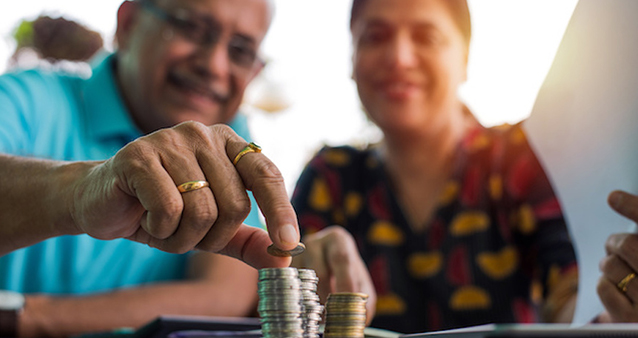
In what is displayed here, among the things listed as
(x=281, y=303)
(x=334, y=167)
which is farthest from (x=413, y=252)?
(x=281, y=303)

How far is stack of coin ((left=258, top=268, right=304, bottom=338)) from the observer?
0.63 meters

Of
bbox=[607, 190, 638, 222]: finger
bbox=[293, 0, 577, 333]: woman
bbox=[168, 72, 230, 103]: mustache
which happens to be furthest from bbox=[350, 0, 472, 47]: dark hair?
bbox=[607, 190, 638, 222]: finger

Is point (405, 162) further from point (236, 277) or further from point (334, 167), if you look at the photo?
point (236, 277)

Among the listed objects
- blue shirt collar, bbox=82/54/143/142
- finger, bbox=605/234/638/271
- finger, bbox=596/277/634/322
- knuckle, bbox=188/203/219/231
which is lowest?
finger, bbox=596/277/634/322

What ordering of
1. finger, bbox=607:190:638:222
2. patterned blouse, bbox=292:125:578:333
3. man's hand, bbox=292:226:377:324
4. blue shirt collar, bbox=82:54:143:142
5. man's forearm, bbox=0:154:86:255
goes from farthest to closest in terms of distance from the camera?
blue shirt collar, bbox=82:54:143:142, patterned blouse, bbox=292:125:578:333, man's hand, bbox=292:226:377:324, finger, bbox=607:190:638:222, man's forearm, bbox=0:154:86:255

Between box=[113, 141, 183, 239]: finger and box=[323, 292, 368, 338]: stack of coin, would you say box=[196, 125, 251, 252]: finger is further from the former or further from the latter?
box=[323, 292, 368, 338]: stack of coin

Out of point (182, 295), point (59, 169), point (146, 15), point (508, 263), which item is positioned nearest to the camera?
point (59, 169)

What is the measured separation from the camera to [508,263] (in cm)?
152

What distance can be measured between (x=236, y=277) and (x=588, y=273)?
0.93 meters

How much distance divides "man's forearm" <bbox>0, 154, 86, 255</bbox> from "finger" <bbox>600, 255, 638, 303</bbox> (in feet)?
2.86

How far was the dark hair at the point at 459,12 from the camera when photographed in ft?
5.39

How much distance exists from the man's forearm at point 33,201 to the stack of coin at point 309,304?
1.11ft

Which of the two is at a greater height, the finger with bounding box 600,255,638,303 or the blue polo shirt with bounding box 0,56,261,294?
the blue polo shirt with bounding box 0,56,261,294

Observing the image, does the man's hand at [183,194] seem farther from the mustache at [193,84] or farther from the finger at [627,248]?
the mustache at [193,84]
